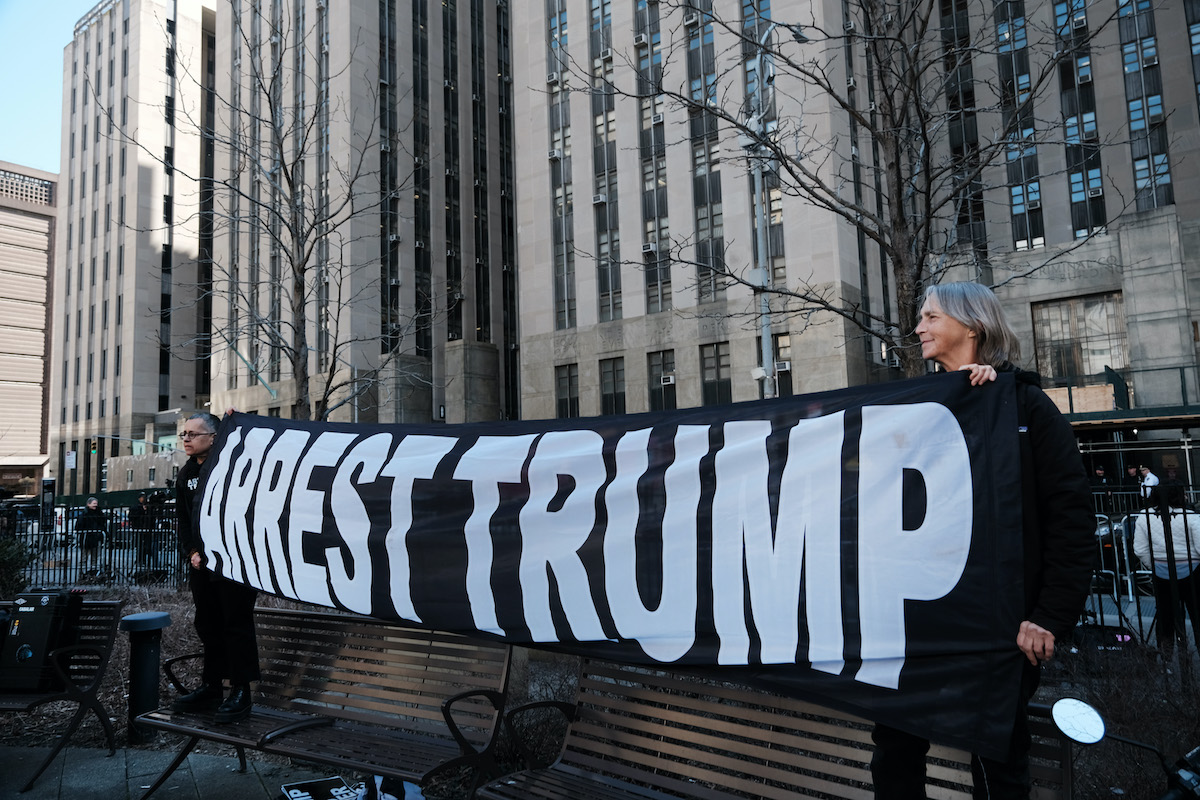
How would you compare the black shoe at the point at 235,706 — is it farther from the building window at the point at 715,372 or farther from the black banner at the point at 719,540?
the building window at the point at 715,372

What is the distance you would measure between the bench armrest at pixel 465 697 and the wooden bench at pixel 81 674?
3.05m

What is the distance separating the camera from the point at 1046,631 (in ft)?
9.05

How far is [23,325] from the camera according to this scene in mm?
96688

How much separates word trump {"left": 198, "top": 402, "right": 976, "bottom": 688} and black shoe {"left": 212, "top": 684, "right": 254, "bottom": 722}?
0.65m

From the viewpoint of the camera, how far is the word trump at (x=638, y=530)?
3.29 m

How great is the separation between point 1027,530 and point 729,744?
1732 millimetres

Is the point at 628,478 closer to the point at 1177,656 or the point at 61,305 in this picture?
the point at 1177,656

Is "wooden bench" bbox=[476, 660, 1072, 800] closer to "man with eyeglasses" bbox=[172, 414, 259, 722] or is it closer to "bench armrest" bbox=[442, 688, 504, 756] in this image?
"bench armrest" bbox=[442, 688, 504, 756]

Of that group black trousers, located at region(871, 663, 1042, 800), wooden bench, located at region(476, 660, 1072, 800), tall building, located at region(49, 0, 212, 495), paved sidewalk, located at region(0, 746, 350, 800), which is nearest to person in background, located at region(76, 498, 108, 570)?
paved sidewalk, located at region(0, 746, 350, 800)

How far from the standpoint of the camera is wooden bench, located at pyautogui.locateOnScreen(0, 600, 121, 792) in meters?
5.48

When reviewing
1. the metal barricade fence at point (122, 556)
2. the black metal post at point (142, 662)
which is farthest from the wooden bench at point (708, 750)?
the metal barricade fence at point (122, 556)

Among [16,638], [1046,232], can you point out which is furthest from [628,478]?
[1046,232]

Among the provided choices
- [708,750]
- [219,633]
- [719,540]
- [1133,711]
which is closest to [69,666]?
[219,633]

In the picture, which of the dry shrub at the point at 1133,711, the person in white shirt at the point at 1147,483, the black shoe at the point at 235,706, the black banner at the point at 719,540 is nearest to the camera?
the black banner at the point at 719,540
